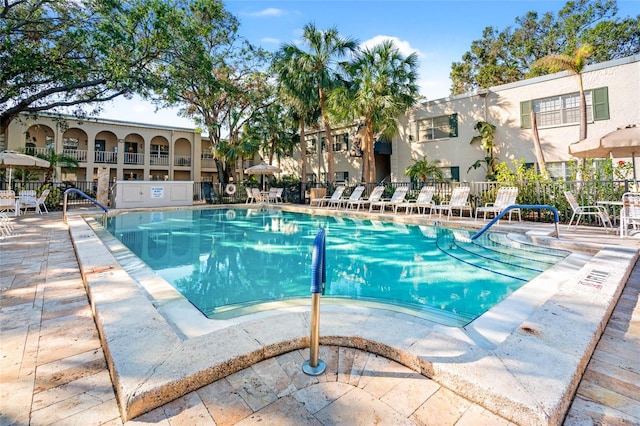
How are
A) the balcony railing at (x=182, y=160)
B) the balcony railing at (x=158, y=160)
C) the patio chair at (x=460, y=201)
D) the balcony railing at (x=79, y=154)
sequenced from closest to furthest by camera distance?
the patio chair at (x=460, y=201) → the balcony railing at (x=79, y=154) → the balcony railing at (x=158, y=160) → the balcony railing at (x=182, y=160)

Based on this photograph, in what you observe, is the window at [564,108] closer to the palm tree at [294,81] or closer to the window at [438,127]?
the window at [438,127]

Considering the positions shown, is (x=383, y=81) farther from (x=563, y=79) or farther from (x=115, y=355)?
(x=115, y=355)

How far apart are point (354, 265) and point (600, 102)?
13.2 metres

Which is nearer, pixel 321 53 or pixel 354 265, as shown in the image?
pixel 354 265

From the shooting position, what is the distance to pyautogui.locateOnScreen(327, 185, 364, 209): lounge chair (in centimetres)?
1382

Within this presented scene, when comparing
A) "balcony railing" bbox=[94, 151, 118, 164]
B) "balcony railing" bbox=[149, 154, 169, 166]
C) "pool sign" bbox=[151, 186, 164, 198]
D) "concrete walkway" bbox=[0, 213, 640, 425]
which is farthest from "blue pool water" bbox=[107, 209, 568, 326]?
"balcony railing" bbox=[149, 154, 169, 166]

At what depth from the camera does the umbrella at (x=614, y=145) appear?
6.14 m

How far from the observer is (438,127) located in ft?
55.4

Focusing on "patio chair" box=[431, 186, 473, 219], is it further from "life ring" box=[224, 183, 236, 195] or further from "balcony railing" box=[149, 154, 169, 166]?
"balcony railing" box=[149, 154, 169, 166]

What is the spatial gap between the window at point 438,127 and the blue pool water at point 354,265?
947 cm

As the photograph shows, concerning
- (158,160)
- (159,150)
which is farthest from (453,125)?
(159,150)

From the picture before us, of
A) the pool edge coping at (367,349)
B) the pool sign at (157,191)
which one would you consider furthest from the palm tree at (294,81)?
the pool edge coping at (367,349)

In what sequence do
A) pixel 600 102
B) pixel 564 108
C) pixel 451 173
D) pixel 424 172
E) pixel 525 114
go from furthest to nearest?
pixel 451 173 < pixel 424 172 < pixel 525 114 < pixel 564 108 < pixel 600 102

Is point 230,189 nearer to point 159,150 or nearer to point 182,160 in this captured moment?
point 182,160
